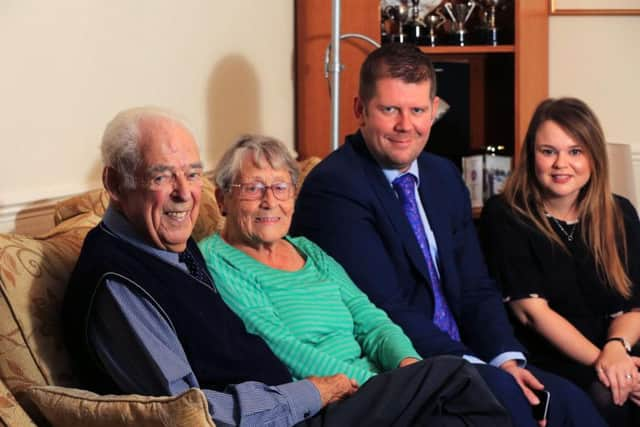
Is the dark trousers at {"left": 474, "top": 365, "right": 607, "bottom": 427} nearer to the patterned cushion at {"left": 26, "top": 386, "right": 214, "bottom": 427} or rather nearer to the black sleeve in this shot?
the black sleeve

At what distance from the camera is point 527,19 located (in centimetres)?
409

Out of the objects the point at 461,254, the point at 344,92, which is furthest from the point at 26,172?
the point at 344,92

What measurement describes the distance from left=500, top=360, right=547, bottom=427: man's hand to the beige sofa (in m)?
0.98

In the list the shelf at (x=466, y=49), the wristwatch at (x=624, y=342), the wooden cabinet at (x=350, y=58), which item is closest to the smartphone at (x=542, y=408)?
the wristwatch at (x=624, y=342)

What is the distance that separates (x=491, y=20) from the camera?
414 centimetres

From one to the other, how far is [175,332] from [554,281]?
1310mm

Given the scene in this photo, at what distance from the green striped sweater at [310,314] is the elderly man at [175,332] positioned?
0.10m

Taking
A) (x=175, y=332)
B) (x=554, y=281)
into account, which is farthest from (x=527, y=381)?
(x=175, y=332)

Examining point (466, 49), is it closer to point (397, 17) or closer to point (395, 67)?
point (397, 17)

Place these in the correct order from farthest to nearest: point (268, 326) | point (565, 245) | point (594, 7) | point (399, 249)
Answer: point (594, 7) → point (565, 245) → point (399, 249) → point (268, 326)

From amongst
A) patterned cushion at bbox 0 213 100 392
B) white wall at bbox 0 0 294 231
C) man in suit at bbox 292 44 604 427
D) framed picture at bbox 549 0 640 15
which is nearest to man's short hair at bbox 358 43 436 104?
man in suit at bbox 292 44 604 427

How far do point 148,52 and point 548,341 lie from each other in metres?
1.39

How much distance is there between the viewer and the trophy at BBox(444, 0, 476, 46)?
13.6ft

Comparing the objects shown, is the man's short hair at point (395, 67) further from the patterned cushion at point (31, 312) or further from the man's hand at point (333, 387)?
the patterned cushion at point (31, 312)
